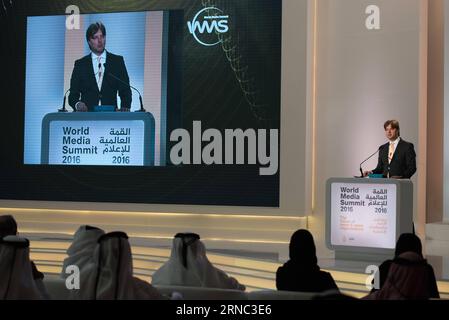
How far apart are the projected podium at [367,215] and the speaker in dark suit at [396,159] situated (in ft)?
4.43

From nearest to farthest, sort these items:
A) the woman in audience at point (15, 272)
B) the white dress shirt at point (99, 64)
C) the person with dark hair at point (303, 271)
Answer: the woman in audience at point (15, 272)
the person with dark hair at point (303, 271)
the white dress shirt at point (99, 64)

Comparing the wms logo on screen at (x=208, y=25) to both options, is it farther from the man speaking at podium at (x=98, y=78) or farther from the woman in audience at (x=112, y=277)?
the woman in audience at (x=112, y=277)

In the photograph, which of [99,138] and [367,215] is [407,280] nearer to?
[367,215]

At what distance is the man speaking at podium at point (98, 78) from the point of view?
10.4 m

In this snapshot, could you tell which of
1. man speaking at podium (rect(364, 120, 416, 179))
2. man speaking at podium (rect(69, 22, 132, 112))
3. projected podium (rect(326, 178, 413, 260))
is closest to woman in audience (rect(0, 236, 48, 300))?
projected podium (rect(326, 178, 413, 260))

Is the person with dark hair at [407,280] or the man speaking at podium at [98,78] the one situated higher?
the man speaking at podium at [98,78]

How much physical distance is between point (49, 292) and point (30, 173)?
6866 mm

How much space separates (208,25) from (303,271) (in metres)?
6.29

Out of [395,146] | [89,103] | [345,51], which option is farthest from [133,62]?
[395,146]

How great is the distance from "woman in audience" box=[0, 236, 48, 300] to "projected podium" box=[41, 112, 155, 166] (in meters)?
6.63

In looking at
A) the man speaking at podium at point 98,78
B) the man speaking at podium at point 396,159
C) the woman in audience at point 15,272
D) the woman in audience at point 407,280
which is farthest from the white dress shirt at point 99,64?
the woman in audience at point 407,280

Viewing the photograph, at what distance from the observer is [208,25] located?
403 inches

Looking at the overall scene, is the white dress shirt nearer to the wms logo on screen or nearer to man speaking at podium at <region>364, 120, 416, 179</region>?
the wms logo on screen

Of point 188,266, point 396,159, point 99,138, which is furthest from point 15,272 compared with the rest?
point 99,138
